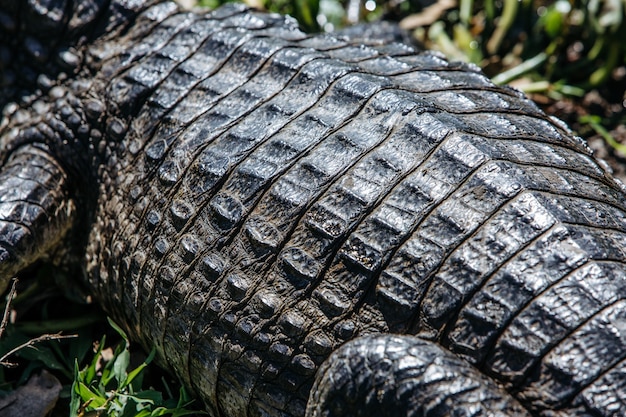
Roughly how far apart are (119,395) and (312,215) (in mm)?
1042

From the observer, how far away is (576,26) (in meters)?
4.85

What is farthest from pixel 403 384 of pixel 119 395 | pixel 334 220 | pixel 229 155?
pixel 119 395

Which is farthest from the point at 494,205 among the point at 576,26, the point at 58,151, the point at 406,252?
the point at 576,26

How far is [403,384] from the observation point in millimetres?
2025

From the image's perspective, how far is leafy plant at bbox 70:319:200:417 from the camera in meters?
2.74

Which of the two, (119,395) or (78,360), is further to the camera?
(78,360)

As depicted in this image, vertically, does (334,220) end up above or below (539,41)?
below

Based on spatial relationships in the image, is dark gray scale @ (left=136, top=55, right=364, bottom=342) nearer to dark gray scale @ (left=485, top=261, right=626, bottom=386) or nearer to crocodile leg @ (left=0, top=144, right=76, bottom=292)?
crocodile leg @ (left=0, top=144, right=76, bottom=292)

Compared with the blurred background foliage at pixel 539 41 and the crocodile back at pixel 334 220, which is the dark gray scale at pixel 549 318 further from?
the blurred background foliage at pixel 539 41

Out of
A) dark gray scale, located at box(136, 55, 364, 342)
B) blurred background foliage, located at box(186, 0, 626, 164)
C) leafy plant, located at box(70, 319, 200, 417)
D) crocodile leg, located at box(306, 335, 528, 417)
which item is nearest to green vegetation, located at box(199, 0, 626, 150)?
blurred background foliage, located at box(186, 0, 626, 164)

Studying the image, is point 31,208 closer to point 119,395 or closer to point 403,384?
point 119,395

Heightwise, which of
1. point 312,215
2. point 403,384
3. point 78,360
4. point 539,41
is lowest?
point 78,360

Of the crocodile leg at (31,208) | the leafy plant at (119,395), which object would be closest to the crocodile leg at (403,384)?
the leafy plant at (119,395)

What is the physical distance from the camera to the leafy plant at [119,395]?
8.98ft
